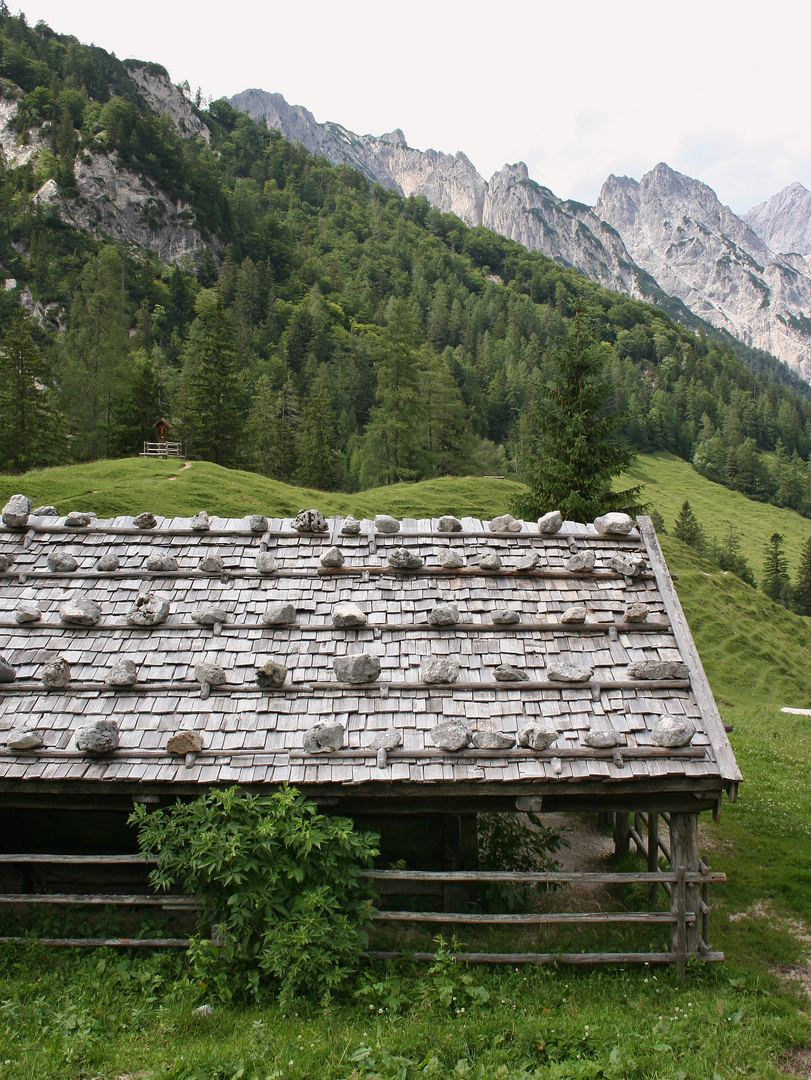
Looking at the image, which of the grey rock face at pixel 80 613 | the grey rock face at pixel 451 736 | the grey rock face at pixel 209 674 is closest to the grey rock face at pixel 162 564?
the grey rock face at pixel 80 613

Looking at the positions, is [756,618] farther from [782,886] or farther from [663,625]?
[663,625]

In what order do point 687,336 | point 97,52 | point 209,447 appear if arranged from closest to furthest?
1. point 209,447
2. point 97,52
3. point 687,336

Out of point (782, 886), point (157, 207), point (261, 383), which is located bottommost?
Result: point (782, 886)

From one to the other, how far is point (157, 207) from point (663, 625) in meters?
131

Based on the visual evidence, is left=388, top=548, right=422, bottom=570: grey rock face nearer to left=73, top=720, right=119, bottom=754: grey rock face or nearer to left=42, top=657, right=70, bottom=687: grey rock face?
left=73, top=720, right=119, bottom=754: grey rock face

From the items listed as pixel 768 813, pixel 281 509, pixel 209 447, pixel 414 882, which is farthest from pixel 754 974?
pixel 209 447

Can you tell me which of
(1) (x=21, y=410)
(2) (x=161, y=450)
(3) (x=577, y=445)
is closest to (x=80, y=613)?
(3) (x=577, y=445)

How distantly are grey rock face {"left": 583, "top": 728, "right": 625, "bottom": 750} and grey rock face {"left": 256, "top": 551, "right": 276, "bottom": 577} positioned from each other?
4.36 meters

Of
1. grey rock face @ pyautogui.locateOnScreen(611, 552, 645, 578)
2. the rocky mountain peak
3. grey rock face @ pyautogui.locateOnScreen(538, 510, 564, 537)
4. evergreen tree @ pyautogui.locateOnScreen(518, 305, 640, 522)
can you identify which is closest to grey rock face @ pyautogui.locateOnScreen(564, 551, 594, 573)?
grey rock face @ pyautogui.locateOnScreen(611, 552, 645, 578)

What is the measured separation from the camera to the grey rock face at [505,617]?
808 centimetres

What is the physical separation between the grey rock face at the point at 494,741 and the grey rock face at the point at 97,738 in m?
3.78

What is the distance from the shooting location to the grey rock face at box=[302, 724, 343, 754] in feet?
22.4

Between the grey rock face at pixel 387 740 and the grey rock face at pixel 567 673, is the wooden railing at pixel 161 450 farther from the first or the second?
the grey rock face at pixel 567 673

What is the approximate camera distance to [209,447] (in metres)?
49.2
